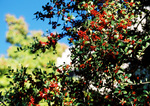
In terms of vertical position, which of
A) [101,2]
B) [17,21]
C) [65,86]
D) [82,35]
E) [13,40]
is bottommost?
[65,86]

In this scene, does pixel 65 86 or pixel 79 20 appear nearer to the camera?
pixel 65 86

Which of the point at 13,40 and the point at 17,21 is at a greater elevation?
the point at 17,21

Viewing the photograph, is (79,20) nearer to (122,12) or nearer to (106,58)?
(122,12)

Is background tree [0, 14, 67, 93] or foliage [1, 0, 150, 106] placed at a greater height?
background tree [0, 14, 67, 93]

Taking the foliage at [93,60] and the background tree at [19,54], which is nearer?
the foliage at [93,60]

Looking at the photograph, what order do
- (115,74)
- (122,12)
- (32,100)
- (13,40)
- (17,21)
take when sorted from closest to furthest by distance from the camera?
(115,74)
(32,100)
(122,12)
(13,40)
(17,21)

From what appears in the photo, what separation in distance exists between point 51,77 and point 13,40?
19031 millimetres

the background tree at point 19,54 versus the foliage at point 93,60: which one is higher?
the background tree at point 19,54

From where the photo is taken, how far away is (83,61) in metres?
3.18

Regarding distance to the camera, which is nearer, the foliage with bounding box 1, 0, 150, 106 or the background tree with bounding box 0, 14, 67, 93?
the foliage with bounding box 1, 0, 150, 106

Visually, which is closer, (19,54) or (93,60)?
(93,60)

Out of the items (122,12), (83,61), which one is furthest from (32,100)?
(122,12)

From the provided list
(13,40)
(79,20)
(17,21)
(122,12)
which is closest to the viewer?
(122,12)

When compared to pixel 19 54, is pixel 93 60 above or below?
below
